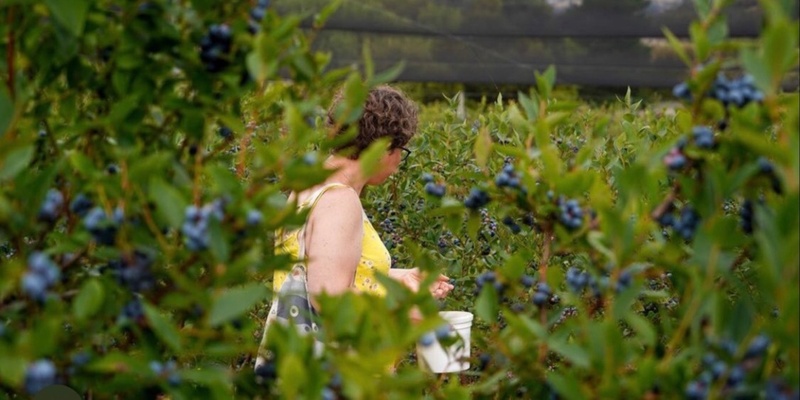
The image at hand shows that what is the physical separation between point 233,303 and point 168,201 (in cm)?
14

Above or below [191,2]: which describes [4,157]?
below

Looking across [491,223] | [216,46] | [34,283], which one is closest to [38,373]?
[34,283]

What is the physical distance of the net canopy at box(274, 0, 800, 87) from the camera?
11781 millimetres

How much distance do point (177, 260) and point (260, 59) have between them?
0.28 meters

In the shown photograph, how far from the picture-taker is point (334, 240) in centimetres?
297

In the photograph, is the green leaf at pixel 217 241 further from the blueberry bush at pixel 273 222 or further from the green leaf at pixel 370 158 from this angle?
the green leaf at pixel 370 158

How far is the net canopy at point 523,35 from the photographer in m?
11.8

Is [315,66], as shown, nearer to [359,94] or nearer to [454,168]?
[359,94]

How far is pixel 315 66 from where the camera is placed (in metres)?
1.63

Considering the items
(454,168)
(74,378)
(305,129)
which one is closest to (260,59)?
(305,129)

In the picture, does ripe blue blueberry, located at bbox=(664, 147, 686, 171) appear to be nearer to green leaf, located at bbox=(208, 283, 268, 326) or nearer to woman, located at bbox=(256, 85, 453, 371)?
green leaf, located at bbox=(208, 283, 268, 326)

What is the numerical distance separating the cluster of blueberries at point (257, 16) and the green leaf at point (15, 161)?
15.1 inches

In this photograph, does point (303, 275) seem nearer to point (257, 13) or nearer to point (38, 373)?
point (257, 13)

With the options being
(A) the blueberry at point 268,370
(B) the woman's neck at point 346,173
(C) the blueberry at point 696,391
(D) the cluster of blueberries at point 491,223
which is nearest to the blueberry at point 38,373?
(A) the blueberry at point 268,370
